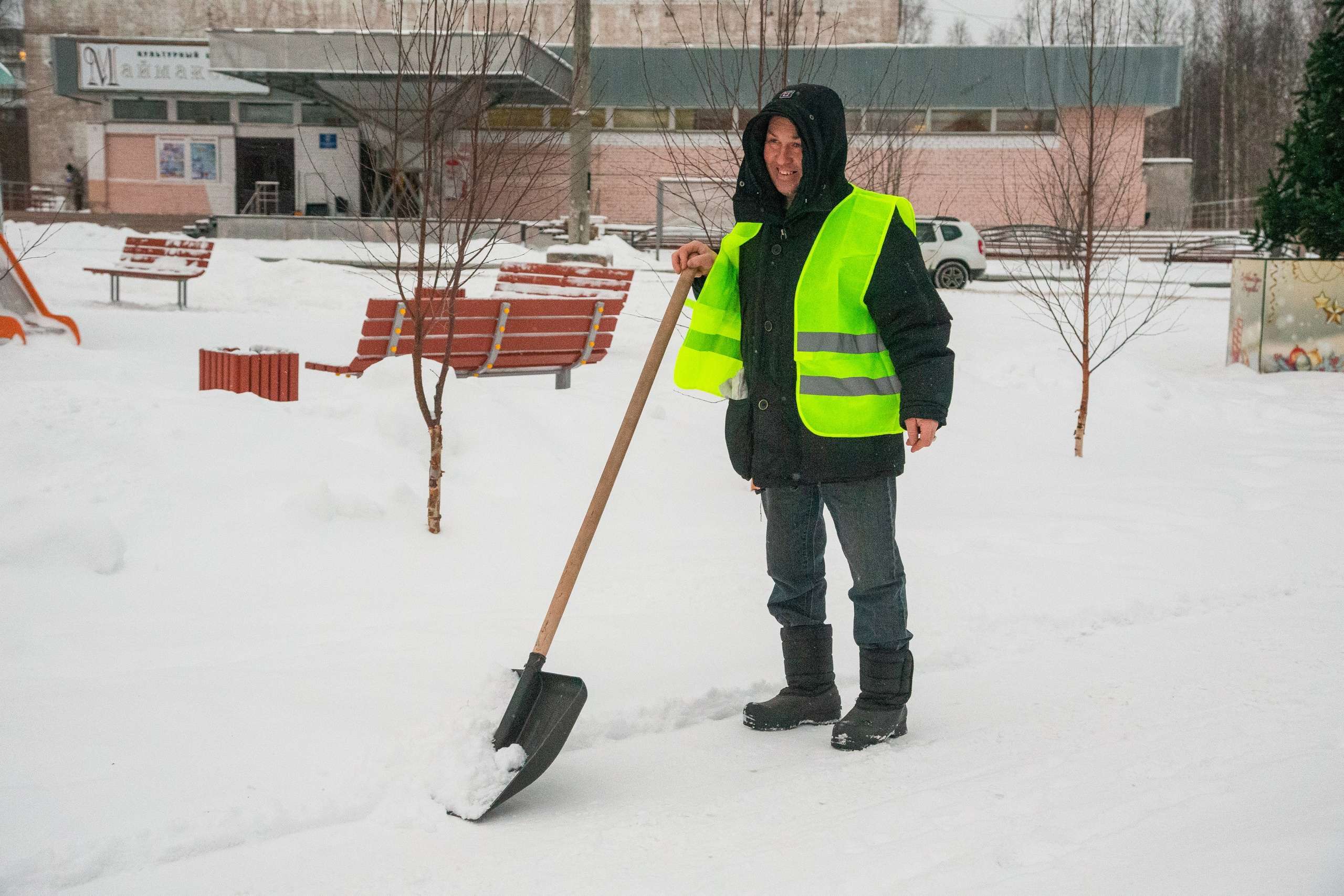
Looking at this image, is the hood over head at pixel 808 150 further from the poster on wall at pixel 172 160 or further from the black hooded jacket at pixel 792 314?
the poster on wall at pixel 172 160

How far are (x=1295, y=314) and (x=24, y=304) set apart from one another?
11847mm

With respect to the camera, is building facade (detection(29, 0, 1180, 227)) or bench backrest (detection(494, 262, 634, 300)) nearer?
bench backrest (detection(494, 262, 634, 300))

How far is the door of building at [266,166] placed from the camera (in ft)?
107

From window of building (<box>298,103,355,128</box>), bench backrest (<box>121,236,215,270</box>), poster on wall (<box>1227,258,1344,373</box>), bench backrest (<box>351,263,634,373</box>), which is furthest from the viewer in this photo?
window of building (<box>298,103,355,128</box>)

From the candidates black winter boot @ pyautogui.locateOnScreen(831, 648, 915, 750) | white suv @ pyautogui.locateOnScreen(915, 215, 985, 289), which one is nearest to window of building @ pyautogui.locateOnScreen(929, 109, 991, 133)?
white suv @ pyautogui.locateOnScreen(915, 215, 985, 289)

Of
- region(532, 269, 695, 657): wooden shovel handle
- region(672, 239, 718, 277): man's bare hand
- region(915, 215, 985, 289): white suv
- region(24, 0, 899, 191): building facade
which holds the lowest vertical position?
region(532, 269, 695, 657): wooden shovel handle

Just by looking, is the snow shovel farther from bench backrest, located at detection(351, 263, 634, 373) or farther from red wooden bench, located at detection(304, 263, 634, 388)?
red wooden bench, located at detection(304, 263, 634, 388)

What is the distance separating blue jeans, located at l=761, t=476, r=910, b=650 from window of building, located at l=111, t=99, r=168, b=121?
33.7 metres

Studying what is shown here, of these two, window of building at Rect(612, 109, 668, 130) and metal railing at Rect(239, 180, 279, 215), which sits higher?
window of building at Rect(612, 109, 668, 130)

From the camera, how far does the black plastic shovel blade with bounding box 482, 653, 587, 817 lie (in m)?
2.86

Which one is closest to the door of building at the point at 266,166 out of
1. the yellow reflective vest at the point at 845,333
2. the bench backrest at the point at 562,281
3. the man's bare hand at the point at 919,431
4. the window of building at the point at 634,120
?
the window of building at the point at 634,120

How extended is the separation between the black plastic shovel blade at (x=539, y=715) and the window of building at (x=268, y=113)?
32.2m

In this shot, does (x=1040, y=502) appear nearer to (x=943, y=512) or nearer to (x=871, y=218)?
(x=943, y=512)

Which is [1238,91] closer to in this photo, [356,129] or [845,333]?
[356,129]
